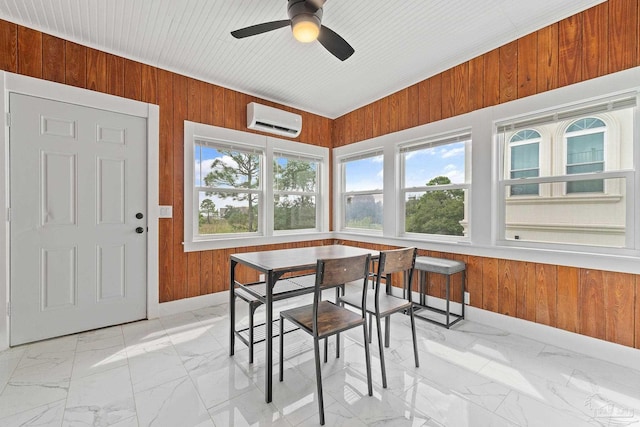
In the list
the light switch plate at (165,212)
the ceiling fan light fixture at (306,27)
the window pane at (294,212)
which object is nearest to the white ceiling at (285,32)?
the ceiling fan light fixture at (306,27)

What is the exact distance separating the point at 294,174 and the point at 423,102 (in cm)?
202

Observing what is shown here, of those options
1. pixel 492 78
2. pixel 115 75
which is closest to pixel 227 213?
pixel 115 75

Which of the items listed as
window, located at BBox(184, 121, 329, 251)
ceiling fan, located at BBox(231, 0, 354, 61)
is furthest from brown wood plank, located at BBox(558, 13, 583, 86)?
Answer: window, located at BBox(184, 121, 329, 251)

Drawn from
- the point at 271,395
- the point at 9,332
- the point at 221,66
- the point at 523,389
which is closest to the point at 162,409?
the point at 271,395

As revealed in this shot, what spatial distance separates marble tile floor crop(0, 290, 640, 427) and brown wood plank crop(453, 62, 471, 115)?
2304mm

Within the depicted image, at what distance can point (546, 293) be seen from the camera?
99.1 inches

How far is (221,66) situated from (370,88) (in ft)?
5.98

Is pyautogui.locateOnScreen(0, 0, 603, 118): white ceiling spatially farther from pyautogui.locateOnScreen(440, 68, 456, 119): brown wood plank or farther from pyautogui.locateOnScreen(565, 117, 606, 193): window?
pyautogui.locateOnScreen(565, 117, 606, 193): window

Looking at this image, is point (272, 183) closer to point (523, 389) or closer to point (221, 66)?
point (221, 66)

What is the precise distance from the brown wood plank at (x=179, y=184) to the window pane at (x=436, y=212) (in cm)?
277

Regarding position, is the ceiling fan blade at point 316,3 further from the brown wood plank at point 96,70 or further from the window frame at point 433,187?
the brown wood plank at point 96,70

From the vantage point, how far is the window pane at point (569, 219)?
2.25 m

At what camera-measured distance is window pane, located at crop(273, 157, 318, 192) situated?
415 cm

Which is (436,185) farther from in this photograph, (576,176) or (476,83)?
(576,176)
